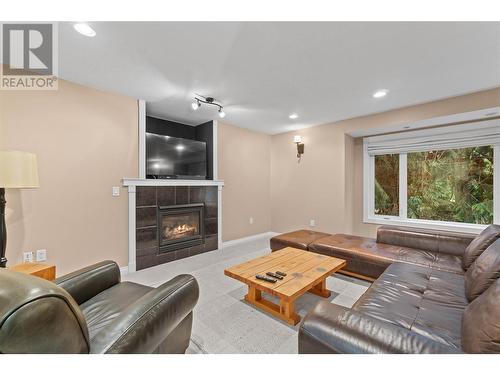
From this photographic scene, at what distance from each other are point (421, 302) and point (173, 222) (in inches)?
120

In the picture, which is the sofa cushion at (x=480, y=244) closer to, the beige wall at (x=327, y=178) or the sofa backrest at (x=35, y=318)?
the beige wall at (x=327, y=178)

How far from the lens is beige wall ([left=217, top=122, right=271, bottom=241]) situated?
4.21 metres

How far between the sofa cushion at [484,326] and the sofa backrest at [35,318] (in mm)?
1499

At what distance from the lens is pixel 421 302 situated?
4.80 ft

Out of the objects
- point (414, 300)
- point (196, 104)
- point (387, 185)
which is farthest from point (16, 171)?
point (387, 185)

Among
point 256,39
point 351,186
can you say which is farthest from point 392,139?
point 256,39

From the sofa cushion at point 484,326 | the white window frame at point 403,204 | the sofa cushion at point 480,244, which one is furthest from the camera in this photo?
the white window frame at point 403,204

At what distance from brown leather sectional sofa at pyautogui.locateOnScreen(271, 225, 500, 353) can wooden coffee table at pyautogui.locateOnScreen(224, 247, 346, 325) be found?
40cm

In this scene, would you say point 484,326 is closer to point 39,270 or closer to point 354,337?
point 354,337

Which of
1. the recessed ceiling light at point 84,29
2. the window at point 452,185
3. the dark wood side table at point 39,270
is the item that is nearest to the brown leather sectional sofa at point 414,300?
the window at point 452,185

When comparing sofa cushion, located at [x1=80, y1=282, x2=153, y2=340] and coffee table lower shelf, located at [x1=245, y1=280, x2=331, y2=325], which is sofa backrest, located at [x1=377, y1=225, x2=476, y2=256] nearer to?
coffee table lower shelf, located at [x1=245, y1=280, x2=331, y2=325]

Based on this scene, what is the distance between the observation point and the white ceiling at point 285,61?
1.65 m
